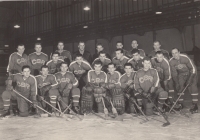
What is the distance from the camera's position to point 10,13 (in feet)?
42.2

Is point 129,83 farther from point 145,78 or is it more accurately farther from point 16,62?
point 16,62

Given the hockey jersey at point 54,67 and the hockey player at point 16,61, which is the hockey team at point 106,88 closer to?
the hockey player at point 16,61

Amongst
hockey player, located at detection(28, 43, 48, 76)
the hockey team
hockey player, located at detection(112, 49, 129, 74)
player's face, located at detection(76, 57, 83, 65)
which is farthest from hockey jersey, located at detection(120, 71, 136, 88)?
hockey player, located at detection(28, 43, 48, 76)

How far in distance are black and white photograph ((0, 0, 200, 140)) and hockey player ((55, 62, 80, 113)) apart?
2 cm

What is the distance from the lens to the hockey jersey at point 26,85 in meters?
4.47

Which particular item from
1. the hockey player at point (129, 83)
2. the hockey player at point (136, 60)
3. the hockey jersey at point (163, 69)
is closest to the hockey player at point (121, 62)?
the hockey player at point (136, 60)

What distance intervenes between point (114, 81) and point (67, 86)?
936mm

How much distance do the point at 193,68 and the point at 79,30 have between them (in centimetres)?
601

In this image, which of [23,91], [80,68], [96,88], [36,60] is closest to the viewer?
[96,88]

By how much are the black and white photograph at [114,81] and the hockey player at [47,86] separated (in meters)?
0.02

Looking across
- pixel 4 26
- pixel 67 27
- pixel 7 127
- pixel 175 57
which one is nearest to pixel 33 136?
pixel 7 127

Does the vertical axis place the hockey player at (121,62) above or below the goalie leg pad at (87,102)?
above

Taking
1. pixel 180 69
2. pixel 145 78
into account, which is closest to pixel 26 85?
pixel 145 78

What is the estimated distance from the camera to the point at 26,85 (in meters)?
4.49
